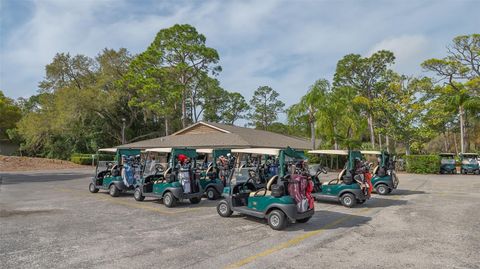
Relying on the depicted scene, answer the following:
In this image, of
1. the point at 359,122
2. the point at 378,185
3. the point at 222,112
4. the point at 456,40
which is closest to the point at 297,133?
the point at 222,112

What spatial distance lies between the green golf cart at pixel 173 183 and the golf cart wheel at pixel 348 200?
181 inches

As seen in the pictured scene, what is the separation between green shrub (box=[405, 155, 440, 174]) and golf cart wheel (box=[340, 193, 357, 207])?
59.0 feet

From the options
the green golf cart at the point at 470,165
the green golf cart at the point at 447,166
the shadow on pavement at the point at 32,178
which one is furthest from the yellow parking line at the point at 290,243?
the green golf cart at the point at 470,165

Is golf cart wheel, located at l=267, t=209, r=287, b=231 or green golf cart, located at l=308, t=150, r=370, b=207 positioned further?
green golf cart, located at l=308, t=150, r=370, b=207

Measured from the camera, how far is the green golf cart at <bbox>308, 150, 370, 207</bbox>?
33.2 ft

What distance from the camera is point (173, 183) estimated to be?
10195mm

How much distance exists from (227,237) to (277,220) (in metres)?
1.27

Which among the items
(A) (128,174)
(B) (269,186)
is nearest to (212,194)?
(A) (128,174)

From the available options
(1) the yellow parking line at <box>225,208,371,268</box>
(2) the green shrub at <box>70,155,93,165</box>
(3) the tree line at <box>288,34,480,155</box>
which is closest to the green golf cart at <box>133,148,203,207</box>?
(1) the yellow parking line at <box>225,208,371,268</box>

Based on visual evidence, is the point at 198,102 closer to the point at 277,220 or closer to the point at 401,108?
the point at 401,108

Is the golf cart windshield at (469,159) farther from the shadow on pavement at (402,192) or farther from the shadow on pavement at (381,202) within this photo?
the shadow on pavement at (381,202)

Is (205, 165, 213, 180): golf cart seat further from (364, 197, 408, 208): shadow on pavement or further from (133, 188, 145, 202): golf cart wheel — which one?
(364, 197, 408, 208): shadow on pavement

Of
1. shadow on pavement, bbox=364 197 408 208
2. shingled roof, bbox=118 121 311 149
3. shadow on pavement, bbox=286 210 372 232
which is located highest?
shingled roof, bbox=118 121 311 149

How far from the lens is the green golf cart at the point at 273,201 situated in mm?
7145
